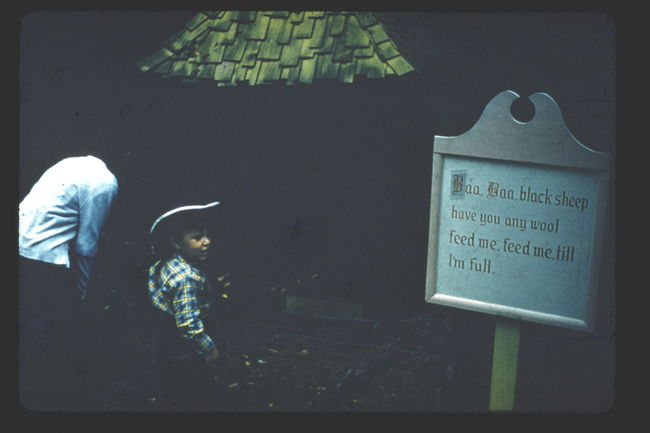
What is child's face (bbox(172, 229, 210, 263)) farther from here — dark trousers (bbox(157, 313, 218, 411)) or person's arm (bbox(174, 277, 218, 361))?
dark trousers (bbox(157, 313, 218, 411))

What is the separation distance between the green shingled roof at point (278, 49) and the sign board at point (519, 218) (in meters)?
0.87

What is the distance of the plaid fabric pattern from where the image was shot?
13.4ft

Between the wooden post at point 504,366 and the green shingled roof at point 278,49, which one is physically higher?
the green shingled roof at point 278,49

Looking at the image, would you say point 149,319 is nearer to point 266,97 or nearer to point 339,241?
point 339,241

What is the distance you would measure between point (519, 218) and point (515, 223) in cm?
4

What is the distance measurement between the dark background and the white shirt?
0.29m

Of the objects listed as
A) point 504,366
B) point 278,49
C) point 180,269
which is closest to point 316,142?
point 278,49

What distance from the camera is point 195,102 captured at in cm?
508

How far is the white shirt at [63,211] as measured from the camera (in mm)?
4414

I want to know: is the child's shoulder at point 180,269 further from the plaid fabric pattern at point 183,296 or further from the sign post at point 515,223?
the sign post at point 515,223

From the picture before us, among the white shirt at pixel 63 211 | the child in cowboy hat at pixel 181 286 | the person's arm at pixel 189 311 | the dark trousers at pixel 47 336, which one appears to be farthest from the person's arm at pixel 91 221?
the person's arm at pixel 189 311

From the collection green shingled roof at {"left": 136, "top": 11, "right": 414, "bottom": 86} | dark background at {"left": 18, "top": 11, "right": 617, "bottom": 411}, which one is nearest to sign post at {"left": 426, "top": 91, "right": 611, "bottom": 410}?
dark background at {"left": 18, "top": 11, "right": 617, "bottom": 411}

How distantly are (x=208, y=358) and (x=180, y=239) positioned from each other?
78 centimetres

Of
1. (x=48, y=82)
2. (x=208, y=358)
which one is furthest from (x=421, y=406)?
(x=48, y=82)
